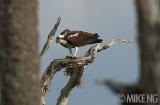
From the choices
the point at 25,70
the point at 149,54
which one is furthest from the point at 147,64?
Answer: the point at 25,70

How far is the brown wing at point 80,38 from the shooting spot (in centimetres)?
1616

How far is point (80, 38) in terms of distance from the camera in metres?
16.3

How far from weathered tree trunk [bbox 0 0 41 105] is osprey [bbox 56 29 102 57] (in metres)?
6.11

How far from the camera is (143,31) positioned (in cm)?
552

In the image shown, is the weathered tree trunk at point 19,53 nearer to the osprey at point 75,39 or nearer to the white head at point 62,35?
the osprey at point 75,39

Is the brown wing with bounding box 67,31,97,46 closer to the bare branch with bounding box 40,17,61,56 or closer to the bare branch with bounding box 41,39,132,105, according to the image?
the bare branch with bounding box 41,39,132,105

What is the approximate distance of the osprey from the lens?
637 inches

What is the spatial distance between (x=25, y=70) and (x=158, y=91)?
176 inches

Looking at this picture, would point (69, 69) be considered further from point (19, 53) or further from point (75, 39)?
point (19, 53)

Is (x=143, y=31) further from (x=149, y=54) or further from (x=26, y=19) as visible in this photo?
(x=26, y=19)

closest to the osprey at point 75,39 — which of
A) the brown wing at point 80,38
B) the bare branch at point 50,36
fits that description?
→ the brown wing at point 80,38

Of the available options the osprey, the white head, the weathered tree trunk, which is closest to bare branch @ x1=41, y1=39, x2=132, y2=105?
the osprey

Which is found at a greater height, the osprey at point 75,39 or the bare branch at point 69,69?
the osprey at point 75,39

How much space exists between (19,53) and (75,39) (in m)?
6.50
